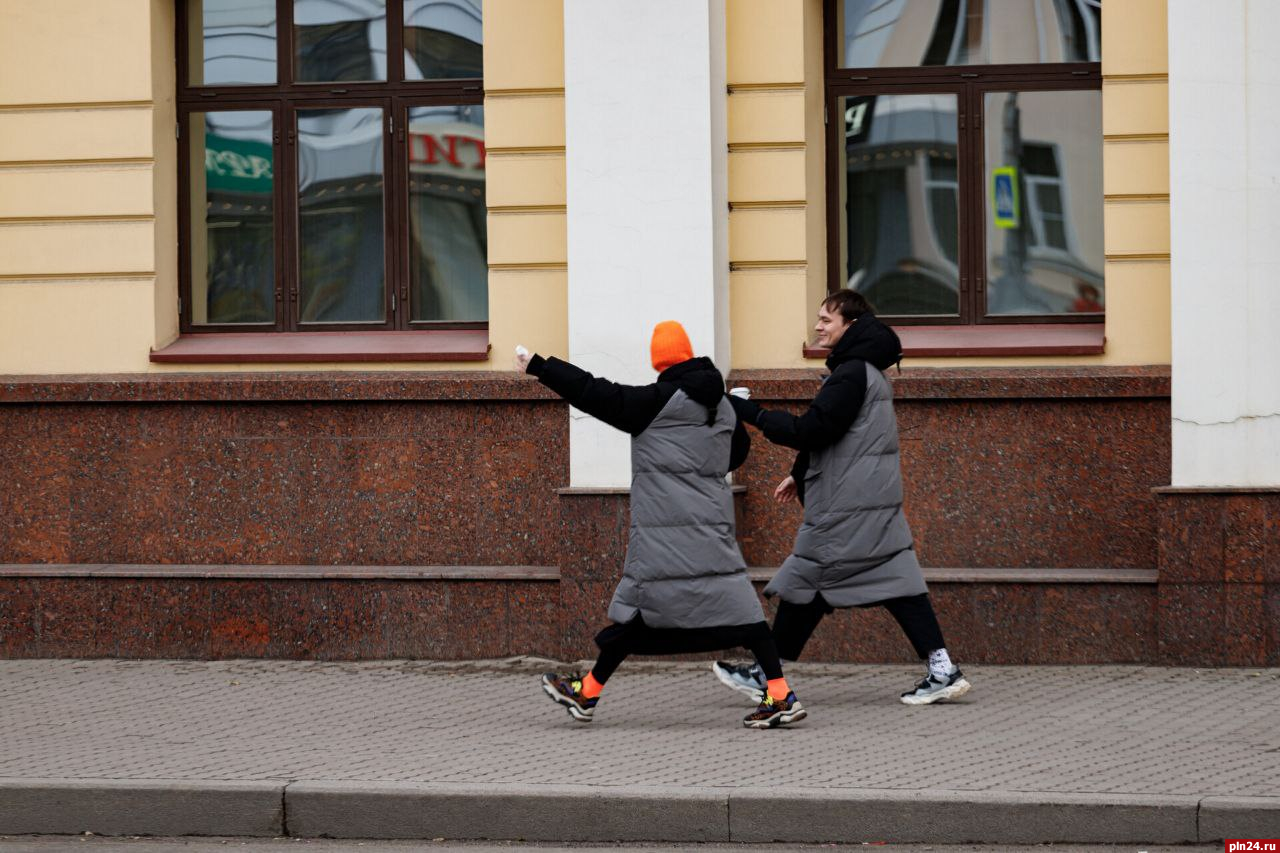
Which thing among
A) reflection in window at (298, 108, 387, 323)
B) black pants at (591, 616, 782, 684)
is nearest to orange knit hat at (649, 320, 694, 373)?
black pants at (591, 616, 782, 684)

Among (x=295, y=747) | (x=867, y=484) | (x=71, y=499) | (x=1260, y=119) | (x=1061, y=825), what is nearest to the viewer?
(x=1061, y=825)

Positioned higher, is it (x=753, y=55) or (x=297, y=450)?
(x=753, y=55)

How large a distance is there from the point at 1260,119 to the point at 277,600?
5665mm

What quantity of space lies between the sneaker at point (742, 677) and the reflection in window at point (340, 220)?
3566mm

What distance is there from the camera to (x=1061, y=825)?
605 cm

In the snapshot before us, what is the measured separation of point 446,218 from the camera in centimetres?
1061

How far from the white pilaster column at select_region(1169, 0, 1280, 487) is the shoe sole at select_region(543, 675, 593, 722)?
3380mm

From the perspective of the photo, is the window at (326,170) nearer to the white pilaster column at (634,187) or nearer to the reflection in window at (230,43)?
the reflection in window at (230,43)

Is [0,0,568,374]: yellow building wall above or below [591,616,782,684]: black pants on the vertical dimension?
above

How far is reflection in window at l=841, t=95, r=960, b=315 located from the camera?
33.8 ft

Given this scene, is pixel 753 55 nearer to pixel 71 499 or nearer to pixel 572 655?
pixel 572 655

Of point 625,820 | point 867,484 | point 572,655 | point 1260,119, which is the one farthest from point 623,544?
point 1260,119

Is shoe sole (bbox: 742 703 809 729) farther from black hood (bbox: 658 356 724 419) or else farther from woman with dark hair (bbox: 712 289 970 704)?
black hood (bbox: 658 356 724 419)

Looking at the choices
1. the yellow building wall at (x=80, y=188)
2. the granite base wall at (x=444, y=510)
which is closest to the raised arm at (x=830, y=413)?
the granite base wall at (x=444, y=510)
